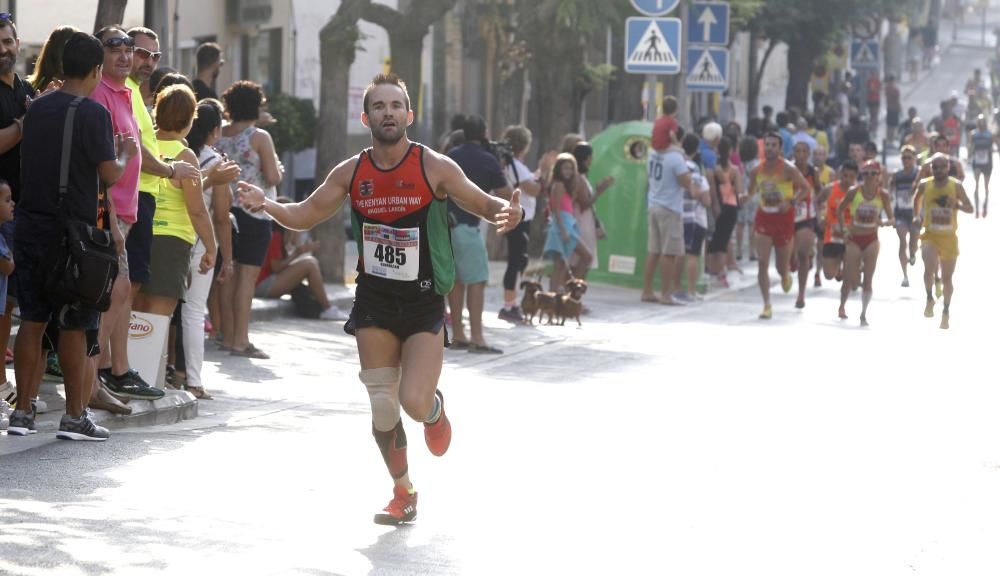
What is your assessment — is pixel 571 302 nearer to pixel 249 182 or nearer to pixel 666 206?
pixel 666 206

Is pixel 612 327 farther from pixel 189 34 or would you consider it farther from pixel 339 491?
pixel 189 34

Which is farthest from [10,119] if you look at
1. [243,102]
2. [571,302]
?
[571,302]

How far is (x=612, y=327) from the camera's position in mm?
18406

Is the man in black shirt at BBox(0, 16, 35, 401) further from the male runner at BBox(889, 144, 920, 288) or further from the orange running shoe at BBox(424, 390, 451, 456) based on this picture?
the male runner at BBox(889, 144, 920, 288)

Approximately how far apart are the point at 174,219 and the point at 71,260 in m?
1.90

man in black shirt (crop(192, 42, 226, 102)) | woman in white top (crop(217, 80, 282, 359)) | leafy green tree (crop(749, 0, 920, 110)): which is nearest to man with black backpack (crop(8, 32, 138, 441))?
woman in white top (crop(217, 80, 282, 359))

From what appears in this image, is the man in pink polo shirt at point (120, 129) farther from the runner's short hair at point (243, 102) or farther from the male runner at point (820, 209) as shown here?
the male runner at point (820, 209)

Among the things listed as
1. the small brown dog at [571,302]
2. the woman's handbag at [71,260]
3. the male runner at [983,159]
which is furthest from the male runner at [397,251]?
the male runner at [983,159]

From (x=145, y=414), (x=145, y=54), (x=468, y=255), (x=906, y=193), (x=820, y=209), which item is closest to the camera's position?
(x=145, y=414)

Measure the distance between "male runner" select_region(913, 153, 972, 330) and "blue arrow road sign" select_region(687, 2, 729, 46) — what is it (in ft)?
18.8

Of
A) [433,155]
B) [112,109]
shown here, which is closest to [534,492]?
[433,155]

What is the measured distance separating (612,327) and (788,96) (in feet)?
119

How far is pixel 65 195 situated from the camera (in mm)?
9141

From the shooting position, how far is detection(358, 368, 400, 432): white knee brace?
8000 millimetres
